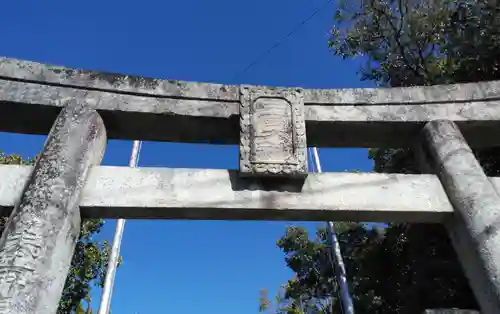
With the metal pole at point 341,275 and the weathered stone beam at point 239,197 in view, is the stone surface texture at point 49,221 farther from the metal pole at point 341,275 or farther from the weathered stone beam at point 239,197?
the metal pole at point 341,275

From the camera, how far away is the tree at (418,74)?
281 inches

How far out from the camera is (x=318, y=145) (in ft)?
12.8

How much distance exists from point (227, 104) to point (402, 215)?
1683 mm

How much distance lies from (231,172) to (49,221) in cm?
129

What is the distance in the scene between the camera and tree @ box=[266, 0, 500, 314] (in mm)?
7133

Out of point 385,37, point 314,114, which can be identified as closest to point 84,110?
point 314,114

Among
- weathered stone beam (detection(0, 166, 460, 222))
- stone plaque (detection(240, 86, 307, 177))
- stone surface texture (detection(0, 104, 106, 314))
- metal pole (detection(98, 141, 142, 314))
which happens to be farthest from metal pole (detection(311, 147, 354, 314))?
stone surface texture (detection(0, 104, 106, 314))

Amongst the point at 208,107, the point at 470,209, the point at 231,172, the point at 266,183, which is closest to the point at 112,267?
the point at 208,107

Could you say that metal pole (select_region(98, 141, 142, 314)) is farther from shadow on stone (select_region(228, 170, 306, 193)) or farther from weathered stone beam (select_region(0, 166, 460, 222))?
shadow on stone (select_region(228, 170, 306, 193))

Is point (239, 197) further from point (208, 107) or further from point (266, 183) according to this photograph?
point (208, 107)

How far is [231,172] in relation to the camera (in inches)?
127

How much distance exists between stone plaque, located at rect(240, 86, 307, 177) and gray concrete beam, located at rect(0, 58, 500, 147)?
0.15m

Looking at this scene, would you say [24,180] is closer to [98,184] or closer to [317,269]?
[98,184]

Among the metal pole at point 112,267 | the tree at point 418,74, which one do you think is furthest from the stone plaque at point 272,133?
the metal pole at point 112,267
